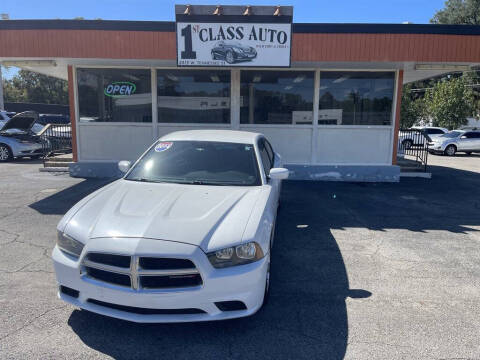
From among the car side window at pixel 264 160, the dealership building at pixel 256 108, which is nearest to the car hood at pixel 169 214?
the car side window at pixel 264 160

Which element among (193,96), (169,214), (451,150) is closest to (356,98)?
(193,96)

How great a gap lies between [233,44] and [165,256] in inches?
256

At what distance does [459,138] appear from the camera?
63.3 ft

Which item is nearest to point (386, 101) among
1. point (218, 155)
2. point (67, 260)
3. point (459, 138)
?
point (218, 155)

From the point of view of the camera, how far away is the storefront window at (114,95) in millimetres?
10094

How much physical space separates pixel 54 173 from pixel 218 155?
330 inches

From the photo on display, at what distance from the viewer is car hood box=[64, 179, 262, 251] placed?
2807 millimetres

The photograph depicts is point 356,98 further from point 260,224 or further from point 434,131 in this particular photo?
point 434,131

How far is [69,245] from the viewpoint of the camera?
9.77 feet

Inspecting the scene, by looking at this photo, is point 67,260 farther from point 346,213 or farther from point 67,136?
point 67,136

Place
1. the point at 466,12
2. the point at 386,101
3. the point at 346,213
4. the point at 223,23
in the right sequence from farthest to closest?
1. the point at 466,12
2. the point at 386,101
3. the point at 223,23
4. the point at 346,213

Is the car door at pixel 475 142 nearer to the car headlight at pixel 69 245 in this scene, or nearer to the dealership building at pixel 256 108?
the dealership building at pixel 256 108

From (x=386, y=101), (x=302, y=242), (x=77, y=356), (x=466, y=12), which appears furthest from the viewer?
(x=466, y=12)

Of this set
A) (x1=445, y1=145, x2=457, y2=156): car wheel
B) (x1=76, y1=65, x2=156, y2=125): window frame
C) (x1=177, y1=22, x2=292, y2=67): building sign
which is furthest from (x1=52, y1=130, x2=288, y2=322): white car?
(x1=445, y1=145, x2=457, y2=156): car wheel
